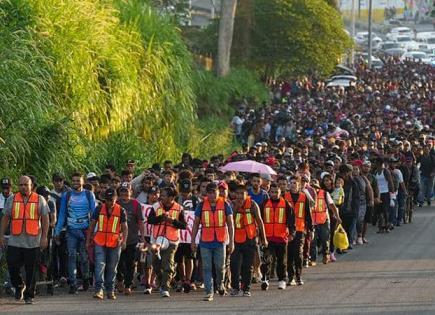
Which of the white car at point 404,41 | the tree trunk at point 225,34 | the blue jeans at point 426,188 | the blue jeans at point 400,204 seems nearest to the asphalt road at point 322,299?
the blue jeans at point 400,204

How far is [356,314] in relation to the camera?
15.5 m

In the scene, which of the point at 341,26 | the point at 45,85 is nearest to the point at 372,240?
the point at 45,85

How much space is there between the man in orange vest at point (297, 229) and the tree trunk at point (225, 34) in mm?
29655

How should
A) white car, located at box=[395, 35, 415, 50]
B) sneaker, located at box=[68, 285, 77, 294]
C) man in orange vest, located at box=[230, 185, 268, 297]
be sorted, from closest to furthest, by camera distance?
man in orange vest, located at box=[230, 185, 268, 297] → sneaker, located at box=[68, 285, 77, 294] → white car, located at box=[395, 35, 415, 50]

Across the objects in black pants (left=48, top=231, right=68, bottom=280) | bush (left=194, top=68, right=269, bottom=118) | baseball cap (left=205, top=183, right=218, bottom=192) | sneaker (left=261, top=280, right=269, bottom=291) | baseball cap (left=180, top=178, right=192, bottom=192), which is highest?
bush (left=194, top=68, right=269, bottom=118)

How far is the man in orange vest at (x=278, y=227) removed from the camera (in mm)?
17766

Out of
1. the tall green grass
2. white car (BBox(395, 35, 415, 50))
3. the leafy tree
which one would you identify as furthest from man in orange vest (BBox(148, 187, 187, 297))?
white car (BBox(395, 35, 415, 50))

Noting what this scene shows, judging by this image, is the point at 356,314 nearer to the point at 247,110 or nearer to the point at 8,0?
the point at 8,0

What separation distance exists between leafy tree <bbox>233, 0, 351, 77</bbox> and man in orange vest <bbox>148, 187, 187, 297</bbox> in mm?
35103

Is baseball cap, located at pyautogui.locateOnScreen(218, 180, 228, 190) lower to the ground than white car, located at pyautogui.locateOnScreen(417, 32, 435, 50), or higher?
lower

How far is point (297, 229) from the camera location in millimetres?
18172

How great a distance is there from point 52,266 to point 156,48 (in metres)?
12.5

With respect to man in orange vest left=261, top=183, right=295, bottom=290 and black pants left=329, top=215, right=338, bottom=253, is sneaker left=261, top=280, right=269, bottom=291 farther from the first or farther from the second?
black pants left=329, top=215, right=338, bottom=253

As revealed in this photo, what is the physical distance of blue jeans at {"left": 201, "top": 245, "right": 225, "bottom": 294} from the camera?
17.0m
